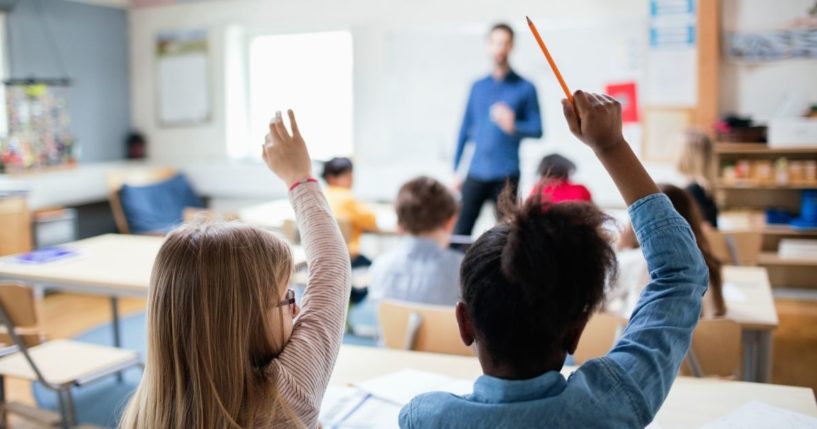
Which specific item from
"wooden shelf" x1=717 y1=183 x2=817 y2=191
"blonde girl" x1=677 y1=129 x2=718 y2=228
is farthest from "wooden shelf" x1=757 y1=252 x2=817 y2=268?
"blonde girl" x1=677 y1=129 x2=718 y2=228

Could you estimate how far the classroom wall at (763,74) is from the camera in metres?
5.09

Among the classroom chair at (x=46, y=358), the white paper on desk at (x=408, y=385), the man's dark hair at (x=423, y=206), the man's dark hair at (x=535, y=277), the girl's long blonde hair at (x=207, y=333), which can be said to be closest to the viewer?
the man's dark hair at (x=535, y=277)

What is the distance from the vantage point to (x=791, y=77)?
5125 millimetres

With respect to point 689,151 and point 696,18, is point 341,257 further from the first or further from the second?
point 696,18

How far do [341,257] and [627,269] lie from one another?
1.81 meters

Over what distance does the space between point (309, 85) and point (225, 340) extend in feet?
18.5

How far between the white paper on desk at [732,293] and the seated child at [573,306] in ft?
6.22

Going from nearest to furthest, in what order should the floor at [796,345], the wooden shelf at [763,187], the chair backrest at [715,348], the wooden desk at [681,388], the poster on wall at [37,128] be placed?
1. the wooden desk at [681,388]
2. the chair backrest at [715,348]
3. the floor at [796,345]
4. the wooden shelf at [763,187]
5. the poster on wall at [37,128]

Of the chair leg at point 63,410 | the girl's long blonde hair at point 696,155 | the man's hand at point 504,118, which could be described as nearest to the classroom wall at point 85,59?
the man's hand at point 504,118

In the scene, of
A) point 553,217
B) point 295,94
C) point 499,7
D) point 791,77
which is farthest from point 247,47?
point 553,217

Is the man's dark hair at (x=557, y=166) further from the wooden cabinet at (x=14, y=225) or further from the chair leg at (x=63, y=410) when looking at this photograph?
the wooden cabinet at (x=14, y=225)

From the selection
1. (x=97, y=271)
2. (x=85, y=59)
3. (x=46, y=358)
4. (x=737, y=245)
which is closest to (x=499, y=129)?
(x=737, y=245)

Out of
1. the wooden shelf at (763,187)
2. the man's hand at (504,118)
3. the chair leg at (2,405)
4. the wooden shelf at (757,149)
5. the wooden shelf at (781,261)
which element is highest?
the man's hand at (504,118)

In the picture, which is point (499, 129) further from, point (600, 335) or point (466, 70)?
point (600, 335)
